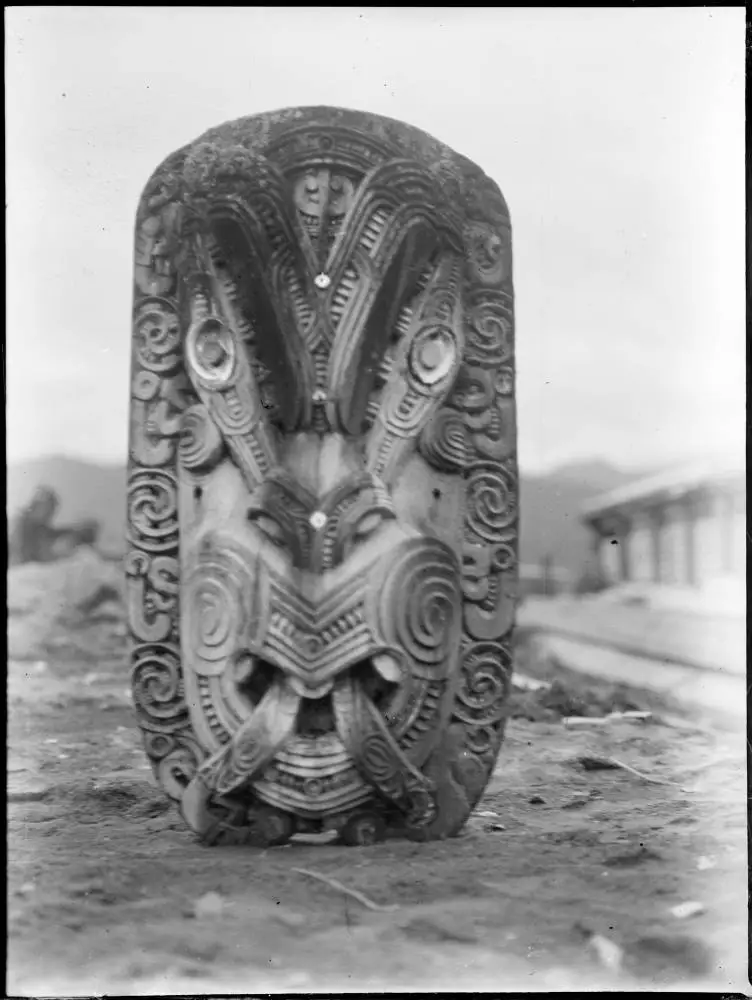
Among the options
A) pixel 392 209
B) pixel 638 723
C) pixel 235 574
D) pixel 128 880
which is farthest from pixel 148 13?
pixel 638 723

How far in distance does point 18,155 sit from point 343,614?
1671 millimetres

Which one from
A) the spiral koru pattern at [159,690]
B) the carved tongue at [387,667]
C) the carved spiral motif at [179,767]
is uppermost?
the carved tongue at [387,667]

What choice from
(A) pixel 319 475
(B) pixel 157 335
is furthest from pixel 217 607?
(B) pixel 157 335

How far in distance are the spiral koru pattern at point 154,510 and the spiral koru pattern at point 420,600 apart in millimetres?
682

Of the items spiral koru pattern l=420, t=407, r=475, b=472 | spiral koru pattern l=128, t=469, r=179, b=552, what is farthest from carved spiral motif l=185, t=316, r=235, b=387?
spiral koru pattern l=420, t=407, r=475, b=472

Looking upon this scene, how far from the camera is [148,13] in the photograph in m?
3.61

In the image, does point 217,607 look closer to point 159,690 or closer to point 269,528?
point 269,528

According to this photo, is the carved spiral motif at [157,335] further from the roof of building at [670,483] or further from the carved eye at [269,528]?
the roof of building at [670,483]

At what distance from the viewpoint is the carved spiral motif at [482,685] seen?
3.59m

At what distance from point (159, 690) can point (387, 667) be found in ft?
2.27

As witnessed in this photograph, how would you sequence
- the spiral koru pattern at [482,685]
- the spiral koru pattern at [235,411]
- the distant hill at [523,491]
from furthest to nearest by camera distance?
the distant hill at [523,491], the spiral koru pattern at [482,685], the spiral koru pattern at [235,411]

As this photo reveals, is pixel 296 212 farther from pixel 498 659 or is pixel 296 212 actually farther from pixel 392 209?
pixel 498 659

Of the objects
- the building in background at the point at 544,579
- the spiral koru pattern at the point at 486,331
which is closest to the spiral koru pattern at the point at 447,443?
the spiral koru pattern at the point at 486,331

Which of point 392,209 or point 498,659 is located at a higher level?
point 392,209
